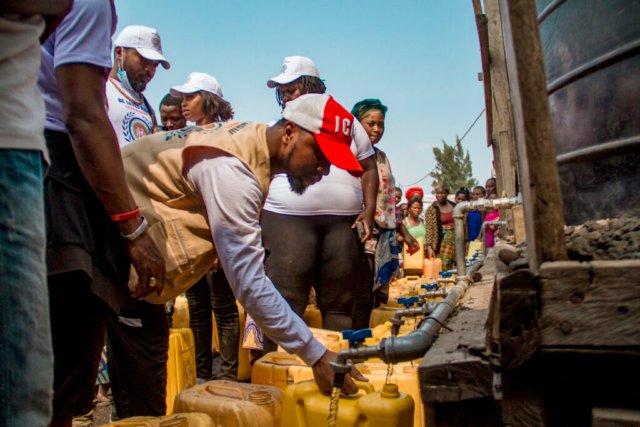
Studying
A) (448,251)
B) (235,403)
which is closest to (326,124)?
(235,403)

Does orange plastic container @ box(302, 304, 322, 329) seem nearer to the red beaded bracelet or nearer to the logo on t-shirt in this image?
the logo on t-shirt

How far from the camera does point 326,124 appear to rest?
239 cm

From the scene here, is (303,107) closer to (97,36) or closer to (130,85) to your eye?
(97,36)

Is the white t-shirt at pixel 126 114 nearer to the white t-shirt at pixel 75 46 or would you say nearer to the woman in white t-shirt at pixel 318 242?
the woman in white t-shirt at pixel 318 242

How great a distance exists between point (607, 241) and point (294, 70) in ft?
8.99

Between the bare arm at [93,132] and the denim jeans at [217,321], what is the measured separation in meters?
2.07

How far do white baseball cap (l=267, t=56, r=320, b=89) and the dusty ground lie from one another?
2424 mm

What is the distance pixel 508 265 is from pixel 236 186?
957mm

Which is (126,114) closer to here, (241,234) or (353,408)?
(241,234)

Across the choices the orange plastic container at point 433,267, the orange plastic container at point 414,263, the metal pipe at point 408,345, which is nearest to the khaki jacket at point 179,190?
the metal pipe at point 408,345

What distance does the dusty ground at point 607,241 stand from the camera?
1.41 meters

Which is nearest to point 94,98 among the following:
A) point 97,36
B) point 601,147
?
point 97,36

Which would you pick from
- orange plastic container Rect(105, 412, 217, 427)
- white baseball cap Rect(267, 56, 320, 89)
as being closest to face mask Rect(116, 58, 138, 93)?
white baseball cap Rect(267, 56, 320, 89)

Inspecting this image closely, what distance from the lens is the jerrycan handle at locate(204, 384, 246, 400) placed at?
103 inches
